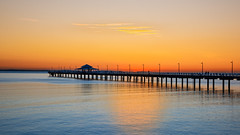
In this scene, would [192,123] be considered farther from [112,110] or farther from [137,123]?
[112,110]

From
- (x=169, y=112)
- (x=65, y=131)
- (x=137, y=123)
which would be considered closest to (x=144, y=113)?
(x=169, y=112)

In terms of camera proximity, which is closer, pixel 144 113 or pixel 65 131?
pixel 65 131

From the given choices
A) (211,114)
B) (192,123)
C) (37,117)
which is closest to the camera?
(192,123)

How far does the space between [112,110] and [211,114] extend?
35.7 ft

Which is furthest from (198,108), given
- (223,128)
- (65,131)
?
(65,131)

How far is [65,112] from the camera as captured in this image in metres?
29.9

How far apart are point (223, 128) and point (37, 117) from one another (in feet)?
56.1

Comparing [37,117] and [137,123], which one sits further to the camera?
[37,117]

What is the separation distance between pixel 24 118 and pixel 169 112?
50.0 feet

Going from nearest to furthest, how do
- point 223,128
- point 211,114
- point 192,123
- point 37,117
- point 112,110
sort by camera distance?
point 223,128, point 192,123, point 37,117, point 211,114, point 112,110

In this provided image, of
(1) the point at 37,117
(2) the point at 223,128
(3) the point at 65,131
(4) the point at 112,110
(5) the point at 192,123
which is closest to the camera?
(3) the point at 65,131

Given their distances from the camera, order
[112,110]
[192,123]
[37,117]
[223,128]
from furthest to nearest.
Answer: [112,110] < [37,117] < [192,123] < [223,128]

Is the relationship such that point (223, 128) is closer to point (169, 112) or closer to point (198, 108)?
point (169, 112)

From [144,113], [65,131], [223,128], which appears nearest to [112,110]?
[144,113]
